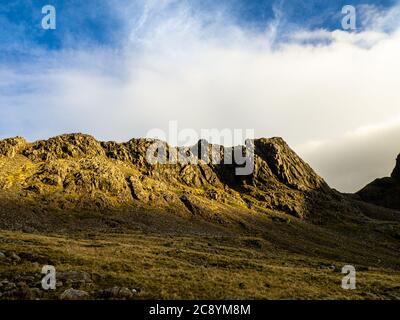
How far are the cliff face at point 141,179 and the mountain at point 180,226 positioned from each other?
55 cm

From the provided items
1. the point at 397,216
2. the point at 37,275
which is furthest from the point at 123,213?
the point at 397,216

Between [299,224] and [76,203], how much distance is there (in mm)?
73795

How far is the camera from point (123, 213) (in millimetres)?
105688

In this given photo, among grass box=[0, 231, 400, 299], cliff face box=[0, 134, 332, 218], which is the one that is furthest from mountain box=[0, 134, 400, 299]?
Result: cliff face box=[0, 134, 332, 218]

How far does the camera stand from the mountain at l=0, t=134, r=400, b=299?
92.1ft

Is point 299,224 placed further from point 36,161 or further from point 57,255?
point 57,255

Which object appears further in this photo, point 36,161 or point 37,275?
point 36,161

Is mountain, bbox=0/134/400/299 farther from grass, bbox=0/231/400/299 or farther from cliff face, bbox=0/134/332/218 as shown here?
cliff face, bbox=0/134/332/218

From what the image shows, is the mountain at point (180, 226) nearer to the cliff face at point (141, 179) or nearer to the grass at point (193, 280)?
the grass at point (193, 280)

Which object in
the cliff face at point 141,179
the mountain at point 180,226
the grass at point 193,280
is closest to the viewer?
the grass at point 193,280

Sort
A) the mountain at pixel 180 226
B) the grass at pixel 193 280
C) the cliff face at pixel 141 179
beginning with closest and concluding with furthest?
1. the grass at pixel 193 280
2. the mountain at pixel 180 226
3. the cliff face at pixel 141 179

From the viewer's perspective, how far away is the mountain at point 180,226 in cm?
2806

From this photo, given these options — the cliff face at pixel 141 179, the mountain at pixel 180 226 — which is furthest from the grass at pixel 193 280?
the cliff face at pixel 141 179

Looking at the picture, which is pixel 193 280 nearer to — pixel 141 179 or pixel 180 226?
pixel 180 226
